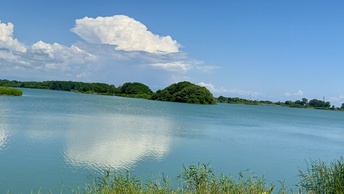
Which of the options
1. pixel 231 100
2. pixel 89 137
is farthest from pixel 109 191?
pixel 231 100

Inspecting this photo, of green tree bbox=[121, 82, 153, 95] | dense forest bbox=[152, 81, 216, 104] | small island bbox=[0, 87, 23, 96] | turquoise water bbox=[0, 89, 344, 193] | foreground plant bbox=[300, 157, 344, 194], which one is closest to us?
foreground plant bbox=[300, 157, 344, 194]

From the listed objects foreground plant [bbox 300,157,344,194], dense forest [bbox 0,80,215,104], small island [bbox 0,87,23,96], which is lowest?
foreground plant [bbox 300,157,344,194]

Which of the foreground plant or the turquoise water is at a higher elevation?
the foreground plant

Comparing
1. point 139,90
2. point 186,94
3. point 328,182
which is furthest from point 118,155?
point 139,90

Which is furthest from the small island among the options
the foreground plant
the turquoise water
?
the foreground plant

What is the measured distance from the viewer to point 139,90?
332 ft

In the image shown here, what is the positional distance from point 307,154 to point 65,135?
12616 mm

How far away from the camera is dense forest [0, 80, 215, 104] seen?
78.5 metres

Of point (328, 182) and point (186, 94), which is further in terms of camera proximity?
point (186, 94)

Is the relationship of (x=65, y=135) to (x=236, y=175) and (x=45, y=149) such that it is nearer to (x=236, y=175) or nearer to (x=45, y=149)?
(x=45, y=149)

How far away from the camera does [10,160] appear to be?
448 inches

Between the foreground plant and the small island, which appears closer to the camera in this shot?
the foreground plant

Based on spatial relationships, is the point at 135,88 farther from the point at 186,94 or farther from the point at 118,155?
the point at 118,155

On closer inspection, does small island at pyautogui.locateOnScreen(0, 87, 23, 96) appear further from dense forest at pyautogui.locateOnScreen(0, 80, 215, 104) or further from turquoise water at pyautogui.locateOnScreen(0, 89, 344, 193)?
dense forest at pyautogui.locateOnScreen(0, 80, 215, 104)
